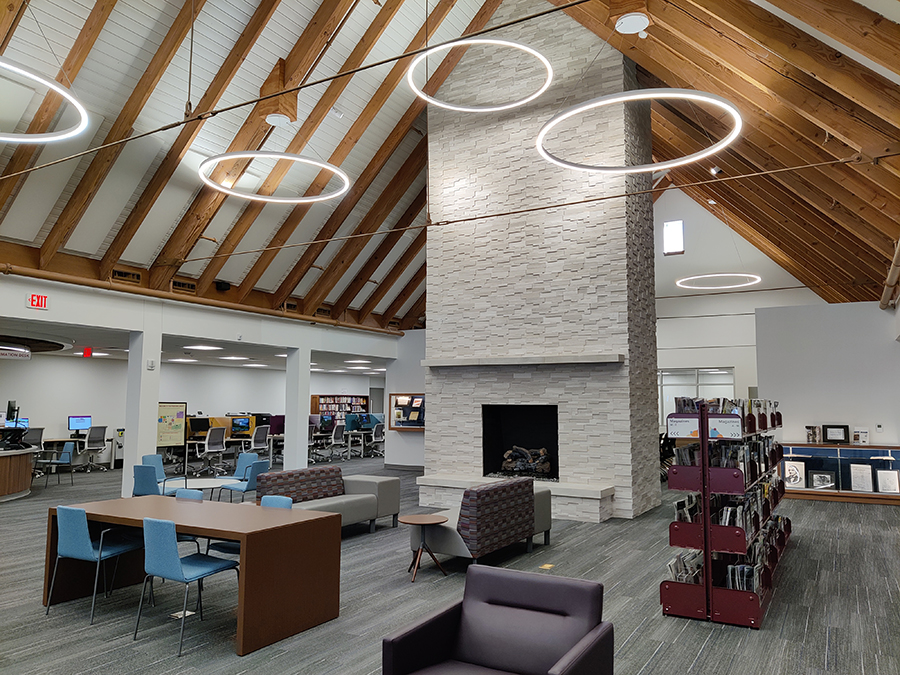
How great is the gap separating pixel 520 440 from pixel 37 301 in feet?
24.0

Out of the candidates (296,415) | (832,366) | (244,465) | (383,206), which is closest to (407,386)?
(296,415)

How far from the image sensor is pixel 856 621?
4.88 metres

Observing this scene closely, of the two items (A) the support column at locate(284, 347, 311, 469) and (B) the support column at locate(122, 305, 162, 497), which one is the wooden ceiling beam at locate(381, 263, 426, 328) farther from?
(B) the support column at locate(122, 305, 162, 497)

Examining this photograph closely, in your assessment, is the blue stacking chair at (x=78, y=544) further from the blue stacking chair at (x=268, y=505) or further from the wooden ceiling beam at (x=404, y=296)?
the wooden ceiling beam at (x=404, y=296)

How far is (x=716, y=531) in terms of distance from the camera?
483 cm

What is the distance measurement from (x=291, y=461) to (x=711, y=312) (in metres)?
11.0

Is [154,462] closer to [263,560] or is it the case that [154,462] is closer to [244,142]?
[244,142]

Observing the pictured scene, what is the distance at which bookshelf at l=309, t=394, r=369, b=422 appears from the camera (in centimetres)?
2298

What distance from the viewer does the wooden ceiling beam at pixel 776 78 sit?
18.3ft

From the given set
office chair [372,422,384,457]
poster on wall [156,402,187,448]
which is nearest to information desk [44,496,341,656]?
poster on wall [156,402,187,448]

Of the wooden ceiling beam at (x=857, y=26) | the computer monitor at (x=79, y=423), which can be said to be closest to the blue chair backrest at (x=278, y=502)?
the wooden ceiling beam at (x=857, y=26)

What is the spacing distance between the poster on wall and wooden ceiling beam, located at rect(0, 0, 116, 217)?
6145mm

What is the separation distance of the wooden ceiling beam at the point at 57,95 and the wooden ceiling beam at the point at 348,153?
3.45 m

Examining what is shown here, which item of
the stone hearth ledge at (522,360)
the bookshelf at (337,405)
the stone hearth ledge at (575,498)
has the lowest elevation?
the stone hearth ledge at (575,498)
